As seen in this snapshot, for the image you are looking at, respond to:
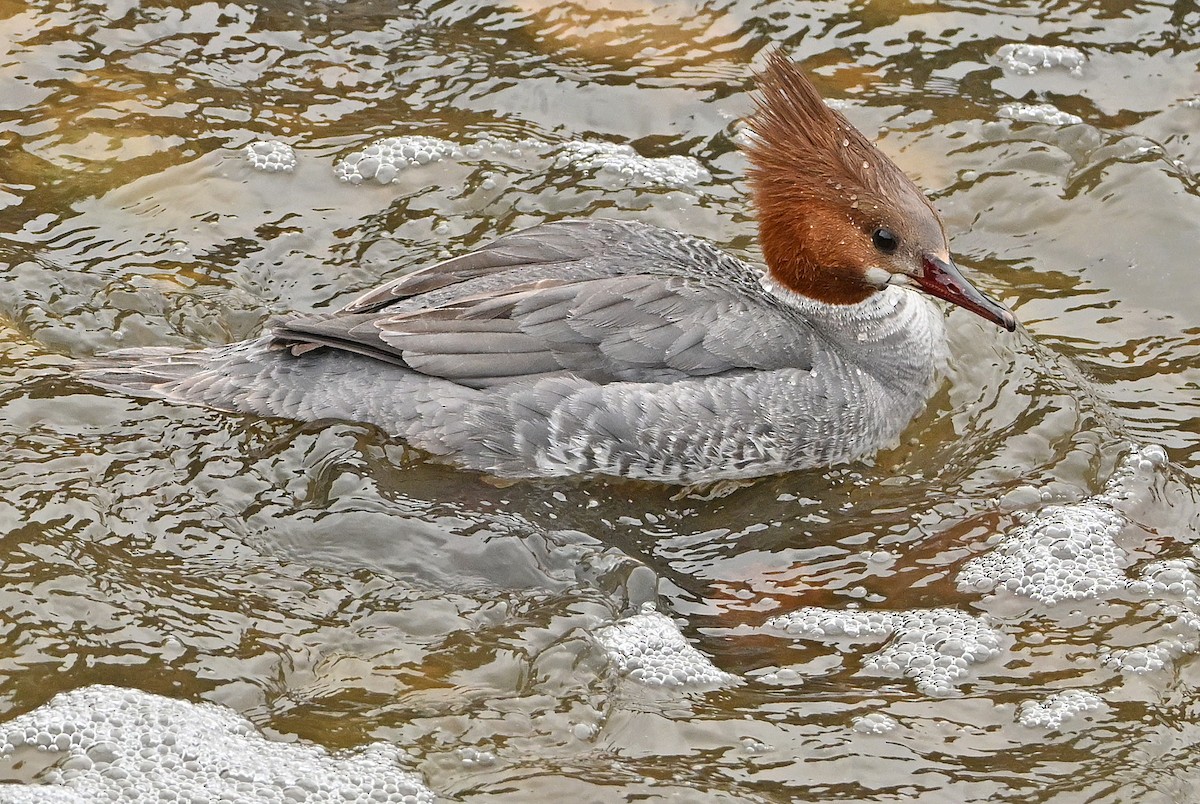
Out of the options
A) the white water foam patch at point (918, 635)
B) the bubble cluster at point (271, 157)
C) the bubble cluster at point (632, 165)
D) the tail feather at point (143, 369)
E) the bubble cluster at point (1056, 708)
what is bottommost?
the white water foam patch at point (918, 635)

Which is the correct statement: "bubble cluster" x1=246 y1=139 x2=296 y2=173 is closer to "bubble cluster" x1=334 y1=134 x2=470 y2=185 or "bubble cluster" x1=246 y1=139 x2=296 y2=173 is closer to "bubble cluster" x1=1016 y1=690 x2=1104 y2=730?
"bubble cluster" x1=334 y1=134 x2=470 y2=185

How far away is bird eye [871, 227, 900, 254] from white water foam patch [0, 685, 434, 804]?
2556mm

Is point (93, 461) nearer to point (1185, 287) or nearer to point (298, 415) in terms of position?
point (298, 415)

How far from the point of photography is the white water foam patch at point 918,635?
4.34m

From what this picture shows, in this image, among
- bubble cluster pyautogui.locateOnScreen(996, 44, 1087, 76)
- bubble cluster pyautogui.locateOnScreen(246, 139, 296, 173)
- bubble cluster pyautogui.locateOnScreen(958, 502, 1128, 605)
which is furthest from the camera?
bubble cluster pyautogui.locateOnScreen(996, 44, 1087, 76)

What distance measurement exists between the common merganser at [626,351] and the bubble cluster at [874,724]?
130 centimetres

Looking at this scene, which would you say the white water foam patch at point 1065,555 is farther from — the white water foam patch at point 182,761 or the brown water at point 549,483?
the white water foam patch at point 182,761

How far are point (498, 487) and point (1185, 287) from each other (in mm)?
3016

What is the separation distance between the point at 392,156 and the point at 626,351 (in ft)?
6.06

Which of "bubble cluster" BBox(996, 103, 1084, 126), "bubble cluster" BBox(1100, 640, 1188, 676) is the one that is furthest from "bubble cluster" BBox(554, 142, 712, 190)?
"bubble cluster" BBox(1100, 640, 1188, 676)

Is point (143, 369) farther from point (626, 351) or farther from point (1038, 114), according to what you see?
point (1038, 114)

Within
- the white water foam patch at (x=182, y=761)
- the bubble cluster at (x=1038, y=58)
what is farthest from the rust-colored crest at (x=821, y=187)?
the white water foam patch at (x=182, y=761)

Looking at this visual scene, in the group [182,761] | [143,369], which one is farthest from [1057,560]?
[143,369]

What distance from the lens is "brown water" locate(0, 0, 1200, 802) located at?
4078mm
